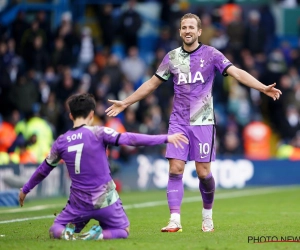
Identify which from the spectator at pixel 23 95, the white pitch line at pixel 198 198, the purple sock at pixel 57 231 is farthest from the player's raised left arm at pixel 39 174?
the spectator at pixel 23 95

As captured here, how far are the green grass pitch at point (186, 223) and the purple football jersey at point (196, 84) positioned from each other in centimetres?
130

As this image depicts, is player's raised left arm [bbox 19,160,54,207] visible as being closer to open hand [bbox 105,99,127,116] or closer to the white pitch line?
open hand [bbox 105,99,127,116]

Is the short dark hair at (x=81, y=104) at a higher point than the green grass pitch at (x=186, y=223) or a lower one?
higher

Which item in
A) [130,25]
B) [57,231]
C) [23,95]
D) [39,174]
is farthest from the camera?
[130,25]

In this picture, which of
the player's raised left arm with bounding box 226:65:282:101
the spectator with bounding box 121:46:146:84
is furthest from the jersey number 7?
the spectator with bounding box 121:46:146:84

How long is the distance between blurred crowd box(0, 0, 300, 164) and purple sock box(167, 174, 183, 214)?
361 inches

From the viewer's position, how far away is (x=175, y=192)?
988cm

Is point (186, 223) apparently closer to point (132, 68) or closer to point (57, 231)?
point (57, 231)

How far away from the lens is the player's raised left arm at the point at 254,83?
31.3ft

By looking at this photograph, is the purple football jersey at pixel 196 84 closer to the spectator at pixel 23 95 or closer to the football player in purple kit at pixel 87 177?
the football player in purple kit at pixel 87 177

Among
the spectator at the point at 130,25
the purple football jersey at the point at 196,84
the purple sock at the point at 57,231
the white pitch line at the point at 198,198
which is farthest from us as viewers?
the spectator at the point at 130,25

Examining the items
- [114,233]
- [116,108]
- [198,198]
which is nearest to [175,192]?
[116,108]

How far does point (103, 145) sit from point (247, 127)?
14.3 metres

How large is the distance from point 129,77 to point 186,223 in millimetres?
12676
